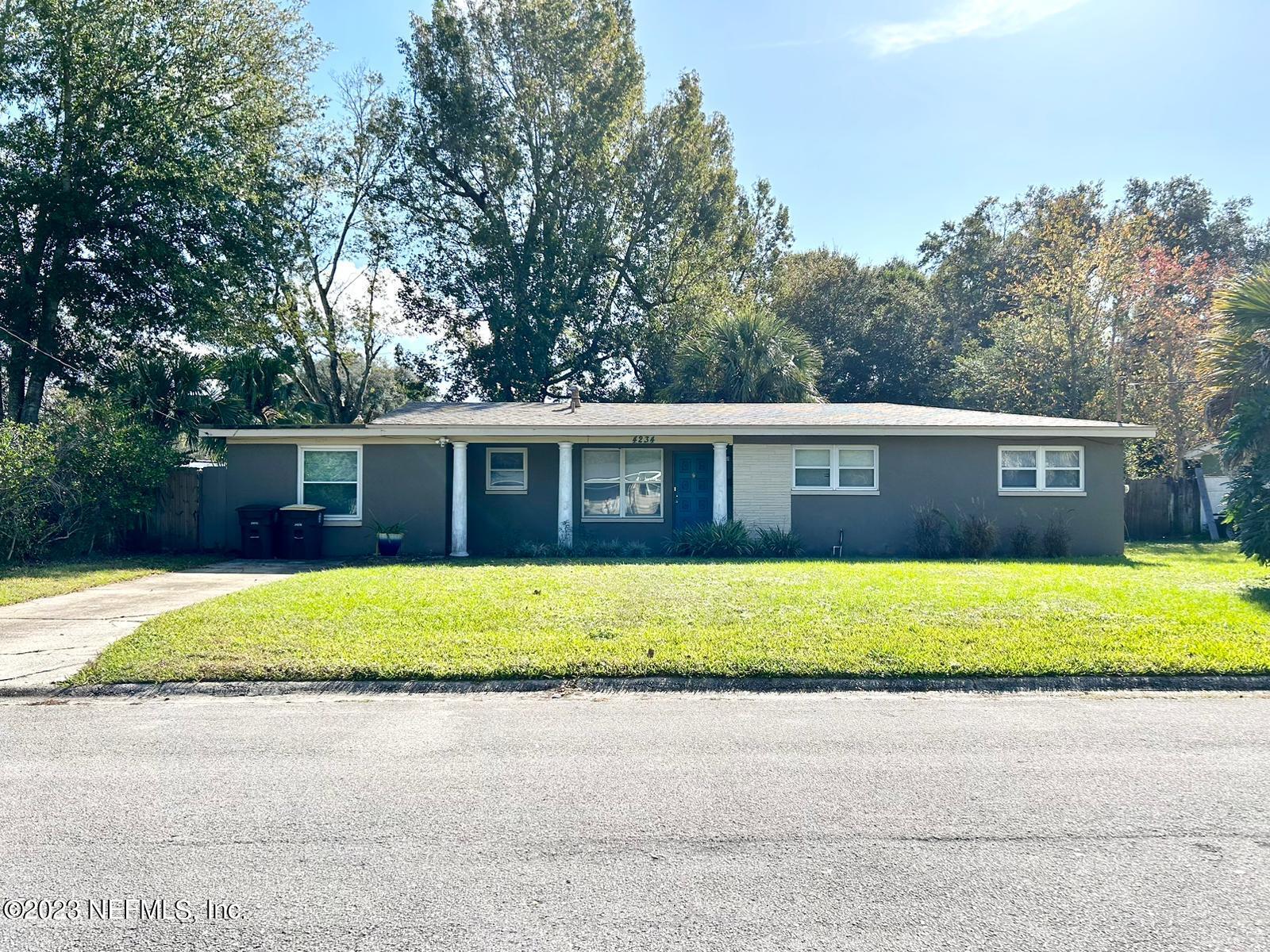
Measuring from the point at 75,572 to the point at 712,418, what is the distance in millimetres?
11384

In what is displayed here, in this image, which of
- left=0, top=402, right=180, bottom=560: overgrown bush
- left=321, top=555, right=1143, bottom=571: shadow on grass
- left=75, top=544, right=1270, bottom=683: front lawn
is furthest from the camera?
left=0, top=402, right=180, bottom=560: overgrown bush

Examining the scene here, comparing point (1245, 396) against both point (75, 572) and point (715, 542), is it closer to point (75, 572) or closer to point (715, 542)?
point (715, 542)

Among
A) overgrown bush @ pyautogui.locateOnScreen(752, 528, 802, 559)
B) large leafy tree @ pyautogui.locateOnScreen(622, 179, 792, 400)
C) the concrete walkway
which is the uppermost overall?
large leafy tree @ pyautogui.locateOnScreen(622, 179, 792, 400)

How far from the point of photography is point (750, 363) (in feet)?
82.3

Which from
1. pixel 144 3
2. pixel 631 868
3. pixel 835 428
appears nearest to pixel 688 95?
pixel 144 3

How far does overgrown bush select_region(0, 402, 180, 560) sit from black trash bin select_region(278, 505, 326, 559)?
254 cm

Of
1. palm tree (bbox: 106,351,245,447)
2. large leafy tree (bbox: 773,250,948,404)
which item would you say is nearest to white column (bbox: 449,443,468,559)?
palm tree (bbox: 106,351,245,447)

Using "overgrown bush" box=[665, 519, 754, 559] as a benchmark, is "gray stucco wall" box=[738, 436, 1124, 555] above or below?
above

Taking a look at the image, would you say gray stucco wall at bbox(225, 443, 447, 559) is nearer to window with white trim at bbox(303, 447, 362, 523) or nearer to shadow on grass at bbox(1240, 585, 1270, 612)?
window with white trim at bbox(303, 447, 362, 523)

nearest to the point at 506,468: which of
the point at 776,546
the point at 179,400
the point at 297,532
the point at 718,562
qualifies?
the point at 297,532

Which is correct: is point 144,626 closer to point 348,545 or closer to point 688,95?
point 348,545

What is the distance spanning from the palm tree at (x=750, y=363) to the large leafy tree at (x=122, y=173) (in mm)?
12836

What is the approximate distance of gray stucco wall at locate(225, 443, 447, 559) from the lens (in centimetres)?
1738

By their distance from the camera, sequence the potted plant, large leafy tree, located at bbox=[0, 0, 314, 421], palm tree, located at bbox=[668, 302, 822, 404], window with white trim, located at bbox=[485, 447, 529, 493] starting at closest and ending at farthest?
the potted plant
window with white trim, located at bbox=[485, 447, 529, 493]
large leafy tree, located at bbox=[0, 0, 314, 421]
palm tree, located at bbox=[668, 302, 822, 404]
